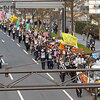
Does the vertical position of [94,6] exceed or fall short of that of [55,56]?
it exceeds it

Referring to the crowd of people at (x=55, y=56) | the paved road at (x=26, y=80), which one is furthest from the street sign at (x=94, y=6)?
the paved road at (x=26, y=80)

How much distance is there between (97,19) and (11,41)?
31.3ft

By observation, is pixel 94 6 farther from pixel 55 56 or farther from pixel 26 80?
pixel 26 80

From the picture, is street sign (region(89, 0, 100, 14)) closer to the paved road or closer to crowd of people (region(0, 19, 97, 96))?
crowd of people (region(0, 19, 97, 96))

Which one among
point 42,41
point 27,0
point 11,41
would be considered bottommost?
point 11,41

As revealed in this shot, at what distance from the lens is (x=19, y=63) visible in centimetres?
3081

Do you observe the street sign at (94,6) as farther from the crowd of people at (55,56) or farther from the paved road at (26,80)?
the paved road at (26,80)

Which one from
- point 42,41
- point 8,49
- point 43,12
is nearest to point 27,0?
point 42,41

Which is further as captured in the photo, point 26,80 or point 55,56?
point 55,56

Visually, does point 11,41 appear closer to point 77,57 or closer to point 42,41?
point 42,41

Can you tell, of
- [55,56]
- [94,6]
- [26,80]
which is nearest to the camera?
[26,80]

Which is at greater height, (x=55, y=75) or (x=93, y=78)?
(x=93, y=78)

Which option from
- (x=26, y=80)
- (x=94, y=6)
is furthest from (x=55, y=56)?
(x=26, y=80)

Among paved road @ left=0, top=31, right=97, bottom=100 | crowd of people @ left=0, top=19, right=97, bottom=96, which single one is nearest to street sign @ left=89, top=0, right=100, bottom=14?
crowd of people @ left=0, top=19, right=97, bottom=96
